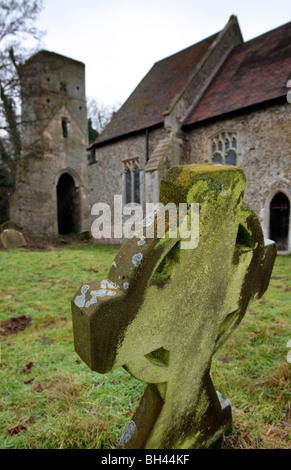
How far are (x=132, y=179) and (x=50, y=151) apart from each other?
23.2 feet

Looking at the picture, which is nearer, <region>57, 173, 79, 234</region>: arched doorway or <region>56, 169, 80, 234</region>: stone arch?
<region>56, 169, 80, 234</region>: stone arch

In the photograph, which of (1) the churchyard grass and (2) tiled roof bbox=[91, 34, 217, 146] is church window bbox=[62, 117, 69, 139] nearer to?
(2) tiled roof bbox=[91, 34, 217, 146]

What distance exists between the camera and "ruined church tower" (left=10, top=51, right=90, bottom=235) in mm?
17062

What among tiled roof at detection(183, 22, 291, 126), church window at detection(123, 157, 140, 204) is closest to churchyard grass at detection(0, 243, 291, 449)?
tiled roof at detection(183, 22, 291, 126)

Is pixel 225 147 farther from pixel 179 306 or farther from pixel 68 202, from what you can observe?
pixel 68 202

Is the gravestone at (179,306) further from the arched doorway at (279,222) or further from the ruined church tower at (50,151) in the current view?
the ruined church tower at (50,151)

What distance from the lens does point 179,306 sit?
1529mm

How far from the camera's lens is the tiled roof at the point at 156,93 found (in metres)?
13.2

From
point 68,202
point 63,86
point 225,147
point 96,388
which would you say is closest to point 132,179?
point 225,147

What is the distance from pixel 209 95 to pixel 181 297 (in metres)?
12.8

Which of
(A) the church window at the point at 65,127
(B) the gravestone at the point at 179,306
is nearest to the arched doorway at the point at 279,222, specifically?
(B) the gravestone at the point at 179,306

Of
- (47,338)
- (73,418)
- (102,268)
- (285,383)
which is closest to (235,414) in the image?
(285,383)

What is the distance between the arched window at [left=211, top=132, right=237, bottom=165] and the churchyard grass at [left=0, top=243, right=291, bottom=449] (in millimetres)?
7528
